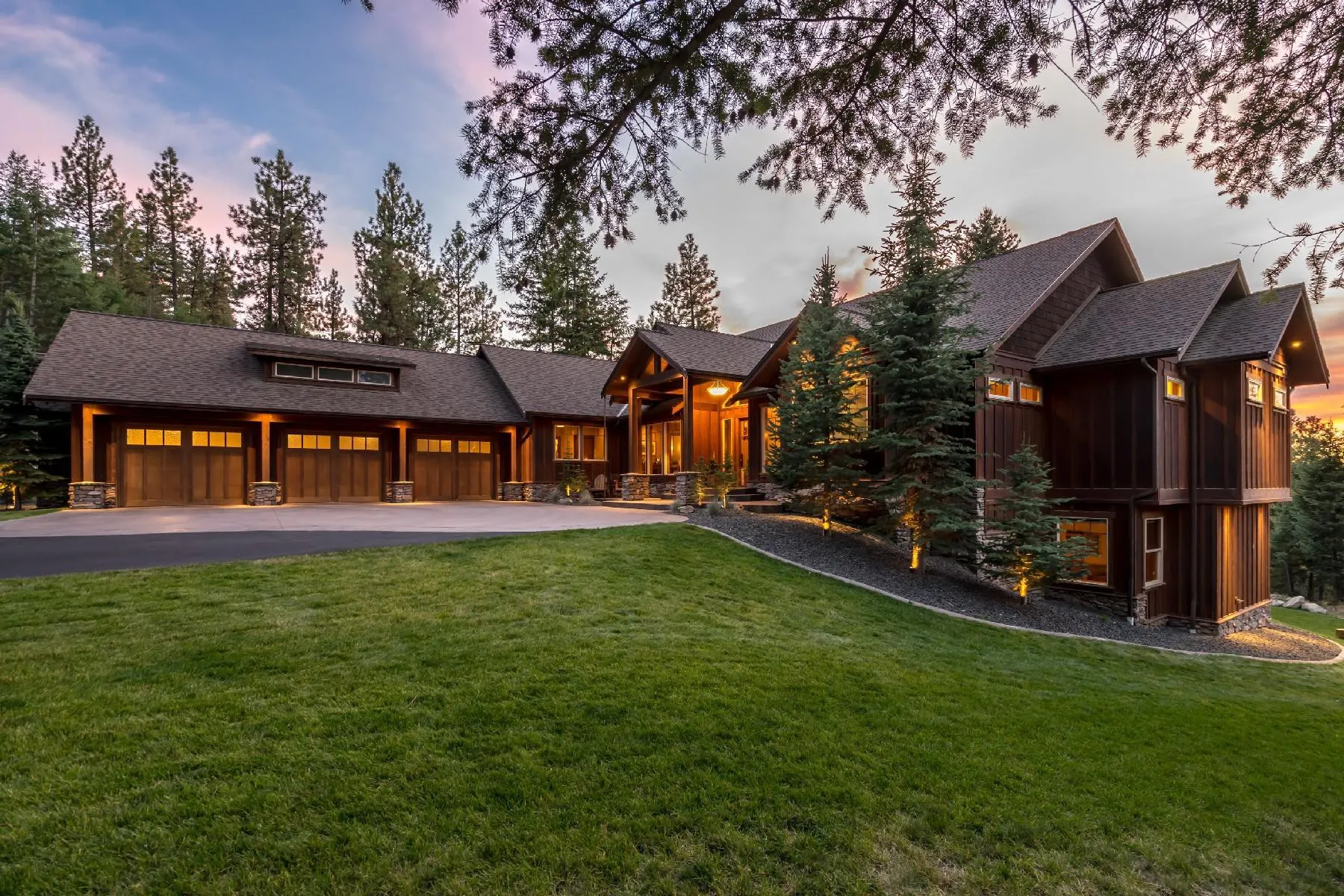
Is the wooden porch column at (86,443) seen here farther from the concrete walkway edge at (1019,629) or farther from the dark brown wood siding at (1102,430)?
the dark brown wood siding at (1102,430)

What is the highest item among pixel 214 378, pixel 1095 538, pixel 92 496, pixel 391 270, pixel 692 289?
pixel 692 289

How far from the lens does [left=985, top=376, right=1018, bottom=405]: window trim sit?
37.6ft

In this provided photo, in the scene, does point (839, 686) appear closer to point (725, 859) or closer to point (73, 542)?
point (725, 859)

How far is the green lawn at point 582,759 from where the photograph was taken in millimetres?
2418

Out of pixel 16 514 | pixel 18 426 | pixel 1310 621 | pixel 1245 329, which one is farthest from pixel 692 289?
pixel 16 514

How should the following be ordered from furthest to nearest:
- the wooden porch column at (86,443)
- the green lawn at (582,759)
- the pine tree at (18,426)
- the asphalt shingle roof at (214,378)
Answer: the pine tree at (18,426), the asphalt shingle roof at (214,378), the wooden porch column at (86,443), the green lawn at (582,759)

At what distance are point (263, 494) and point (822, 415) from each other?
14730 mm

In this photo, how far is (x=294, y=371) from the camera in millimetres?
17625

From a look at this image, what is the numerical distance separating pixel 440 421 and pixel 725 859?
17.9 m

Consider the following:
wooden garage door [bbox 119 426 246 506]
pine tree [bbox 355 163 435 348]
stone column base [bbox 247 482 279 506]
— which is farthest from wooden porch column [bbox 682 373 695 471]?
pine tree [bbox 355 163 435 348]

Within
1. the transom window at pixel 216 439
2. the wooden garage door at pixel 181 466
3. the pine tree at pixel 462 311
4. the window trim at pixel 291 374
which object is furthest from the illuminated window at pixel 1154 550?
the pine tree at pixel 462 311

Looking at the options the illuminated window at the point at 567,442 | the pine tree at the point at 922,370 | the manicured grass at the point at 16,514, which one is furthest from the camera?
the illuminated window at the point at 567,442

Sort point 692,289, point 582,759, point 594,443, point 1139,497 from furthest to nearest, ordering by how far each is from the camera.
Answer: point 692,289 < point 594,443 < point 1139,497 < point 582,759

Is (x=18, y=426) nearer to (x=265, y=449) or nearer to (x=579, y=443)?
(x=265, y=449)
